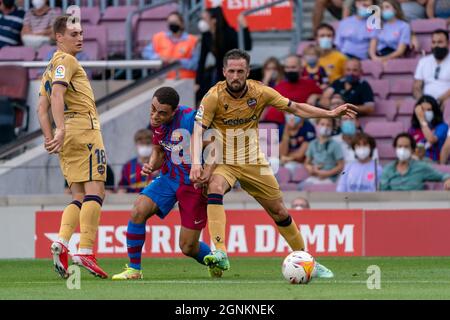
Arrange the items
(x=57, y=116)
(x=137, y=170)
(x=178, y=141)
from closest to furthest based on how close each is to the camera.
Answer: (x=57, y=116)
(x=178, y=141)
(x=137, y=170)

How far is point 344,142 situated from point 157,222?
3.18 meters

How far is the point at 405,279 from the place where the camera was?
13055 millimetres

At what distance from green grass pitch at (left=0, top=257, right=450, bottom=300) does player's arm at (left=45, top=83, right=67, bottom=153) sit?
49.1 inches

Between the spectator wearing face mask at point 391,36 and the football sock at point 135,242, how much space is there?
337 inches

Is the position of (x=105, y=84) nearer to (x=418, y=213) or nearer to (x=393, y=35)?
(x=393, y=35)

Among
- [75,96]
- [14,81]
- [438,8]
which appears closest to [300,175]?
[438,8]

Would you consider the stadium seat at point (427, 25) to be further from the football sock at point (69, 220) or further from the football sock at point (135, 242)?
the football sock at point (69, 220)

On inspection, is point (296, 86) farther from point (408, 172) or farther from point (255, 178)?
point (255, 178)

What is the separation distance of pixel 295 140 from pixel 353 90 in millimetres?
1117

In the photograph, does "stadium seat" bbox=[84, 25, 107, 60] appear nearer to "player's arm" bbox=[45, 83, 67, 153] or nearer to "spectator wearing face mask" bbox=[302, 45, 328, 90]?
"spectator wearing face mask" bbox=[302, 45, 328, 90]

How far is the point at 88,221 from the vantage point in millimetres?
13234

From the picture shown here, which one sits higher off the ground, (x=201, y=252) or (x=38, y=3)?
(x=38, y=3)
